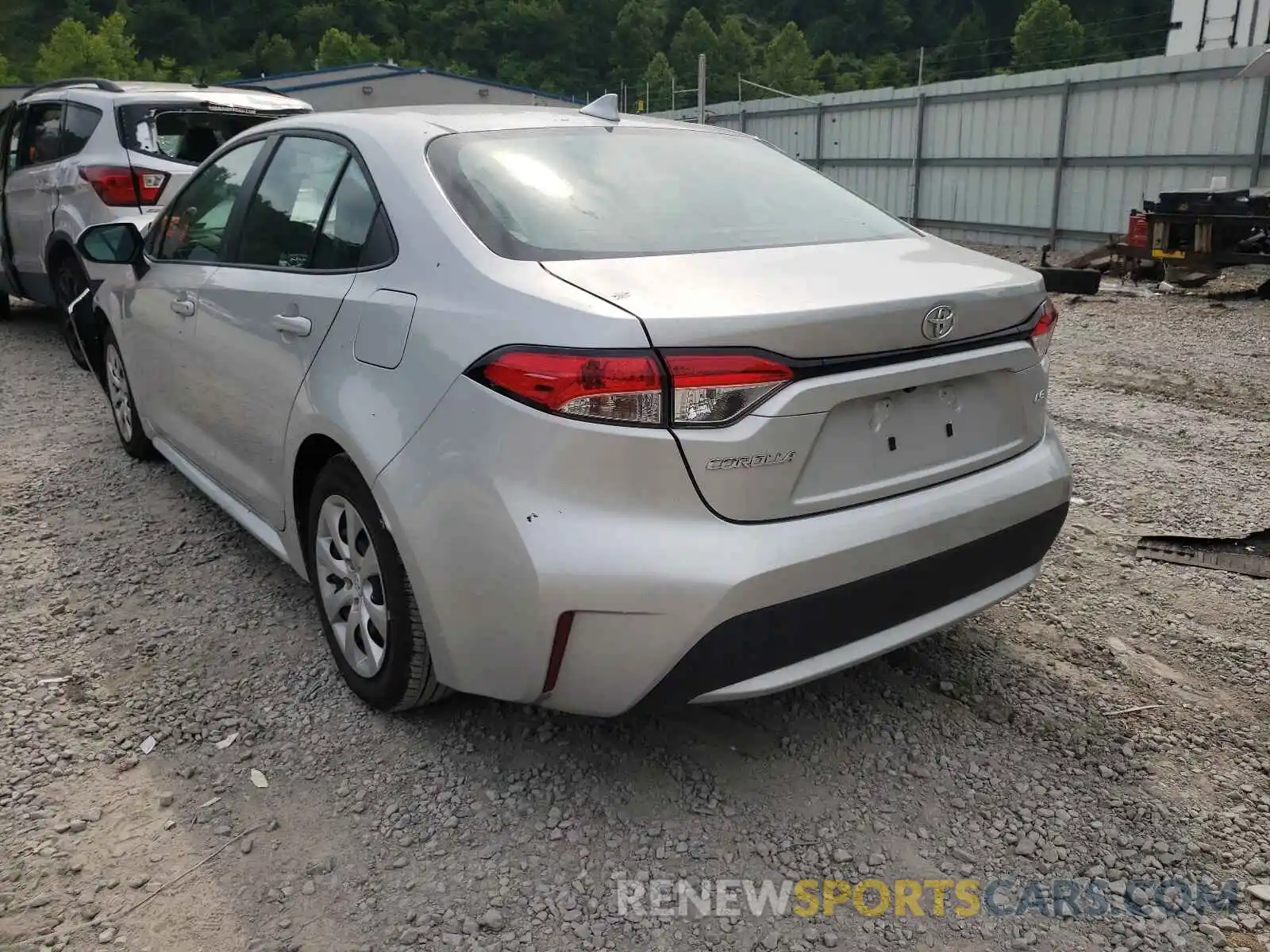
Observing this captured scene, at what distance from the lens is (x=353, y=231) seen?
2830mm

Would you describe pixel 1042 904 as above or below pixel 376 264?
below

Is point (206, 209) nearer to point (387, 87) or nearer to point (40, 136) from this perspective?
point (40, 136)

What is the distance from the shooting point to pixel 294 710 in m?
2.96

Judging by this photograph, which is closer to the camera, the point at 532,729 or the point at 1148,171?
the point at 532,729

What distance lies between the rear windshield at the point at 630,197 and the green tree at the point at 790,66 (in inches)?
2947

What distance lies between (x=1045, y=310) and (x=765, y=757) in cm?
142

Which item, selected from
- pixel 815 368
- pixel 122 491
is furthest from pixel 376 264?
pixel 122 491

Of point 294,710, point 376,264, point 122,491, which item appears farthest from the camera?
point 122,491

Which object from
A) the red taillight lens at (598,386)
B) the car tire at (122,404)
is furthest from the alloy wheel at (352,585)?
the car tire at (122,404)

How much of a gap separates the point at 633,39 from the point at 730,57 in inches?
480

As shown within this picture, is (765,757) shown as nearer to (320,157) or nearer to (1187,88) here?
(320,157)

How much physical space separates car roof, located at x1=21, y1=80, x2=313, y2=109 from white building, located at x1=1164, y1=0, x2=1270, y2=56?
52.6 ft

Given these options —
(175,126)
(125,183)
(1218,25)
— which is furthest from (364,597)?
(1218,25)

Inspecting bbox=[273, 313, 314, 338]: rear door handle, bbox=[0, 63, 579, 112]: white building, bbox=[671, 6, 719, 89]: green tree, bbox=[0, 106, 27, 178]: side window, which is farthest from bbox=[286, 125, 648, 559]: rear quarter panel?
bbox=[671, 6, 719, 89]: green tree
